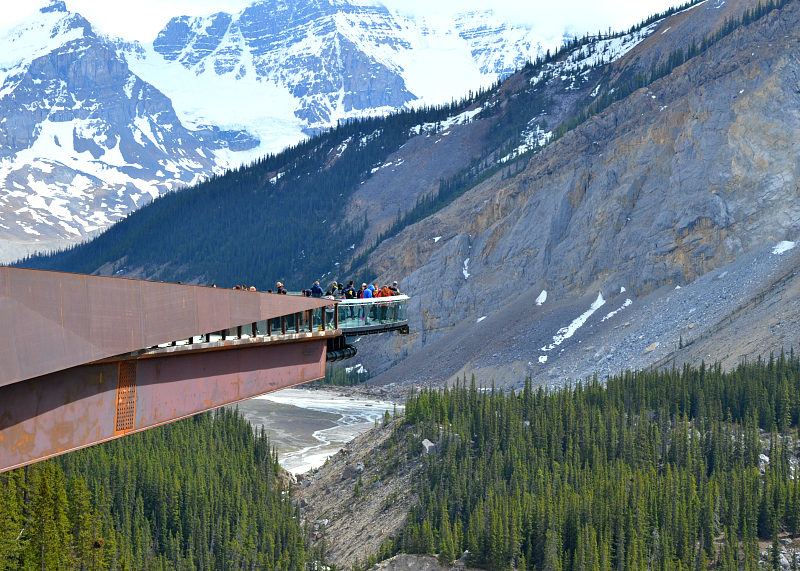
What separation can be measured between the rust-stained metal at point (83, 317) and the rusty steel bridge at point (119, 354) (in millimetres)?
20

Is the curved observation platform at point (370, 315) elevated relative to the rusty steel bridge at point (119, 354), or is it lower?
elevated

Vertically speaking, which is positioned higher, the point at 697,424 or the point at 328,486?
the point at 697,424

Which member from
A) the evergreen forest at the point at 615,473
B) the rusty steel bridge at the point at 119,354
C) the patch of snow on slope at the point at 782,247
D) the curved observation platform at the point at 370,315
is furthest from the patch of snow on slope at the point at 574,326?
the rusty steel bridge at the point at 119,354

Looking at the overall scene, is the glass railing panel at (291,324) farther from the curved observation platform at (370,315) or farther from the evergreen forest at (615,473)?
the evergreen forest at (615,473)

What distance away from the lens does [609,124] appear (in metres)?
168

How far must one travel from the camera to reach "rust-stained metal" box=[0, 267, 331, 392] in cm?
1773

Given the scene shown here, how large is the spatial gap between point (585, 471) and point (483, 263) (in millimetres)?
80105

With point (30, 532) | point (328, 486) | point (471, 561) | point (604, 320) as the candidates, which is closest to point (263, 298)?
point (30, 532)

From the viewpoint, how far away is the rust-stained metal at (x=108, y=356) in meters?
18.1

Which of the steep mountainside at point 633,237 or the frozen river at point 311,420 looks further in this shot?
the steep mountainside at point 633,237

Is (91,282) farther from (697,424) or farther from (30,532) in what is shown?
(697,424)

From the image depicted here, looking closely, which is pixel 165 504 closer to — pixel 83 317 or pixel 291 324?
pixel 291 324

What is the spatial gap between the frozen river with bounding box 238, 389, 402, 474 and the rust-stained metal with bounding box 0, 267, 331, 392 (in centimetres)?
8715

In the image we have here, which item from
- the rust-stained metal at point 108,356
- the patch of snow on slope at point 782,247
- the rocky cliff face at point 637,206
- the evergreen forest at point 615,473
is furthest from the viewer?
the rocky cliff face at point 637,206
